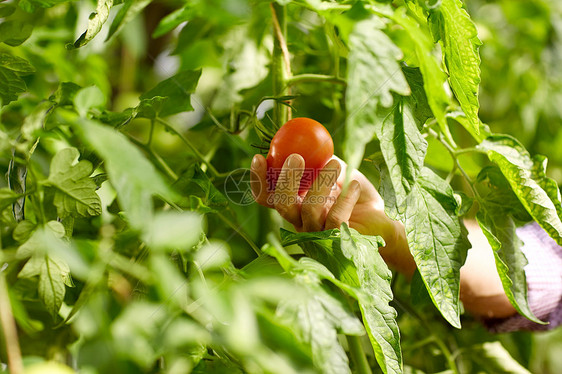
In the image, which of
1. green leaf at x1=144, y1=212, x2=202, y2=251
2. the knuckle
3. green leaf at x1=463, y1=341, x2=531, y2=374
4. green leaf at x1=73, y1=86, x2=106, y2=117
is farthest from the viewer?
green leaf at x1=463, y1=341, x2=531, y2=374

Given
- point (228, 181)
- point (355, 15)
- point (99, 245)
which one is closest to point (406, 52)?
point (355, 15)

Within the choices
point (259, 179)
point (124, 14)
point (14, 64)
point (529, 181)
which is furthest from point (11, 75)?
point (529, 181)

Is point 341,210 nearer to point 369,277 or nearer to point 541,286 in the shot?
point 369,277

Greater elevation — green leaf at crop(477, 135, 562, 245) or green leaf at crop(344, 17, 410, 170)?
green leaf at crop(344, 17, 410, 170)

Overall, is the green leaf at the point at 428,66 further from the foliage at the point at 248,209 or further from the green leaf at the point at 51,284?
the green leaf at the point at 51,284

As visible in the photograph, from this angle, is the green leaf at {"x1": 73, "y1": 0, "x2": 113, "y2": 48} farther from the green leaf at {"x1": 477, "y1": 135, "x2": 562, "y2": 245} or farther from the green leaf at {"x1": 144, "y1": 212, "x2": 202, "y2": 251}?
the green leaf at {"x1": 477, "y1": 135, "x2": 562, "y2": 245}

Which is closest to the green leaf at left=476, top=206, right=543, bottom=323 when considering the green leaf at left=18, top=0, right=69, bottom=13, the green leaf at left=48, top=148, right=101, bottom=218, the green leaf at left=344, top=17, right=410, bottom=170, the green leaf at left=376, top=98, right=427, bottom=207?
the green leaf at left=376, top=98, right=427, bottom=207
